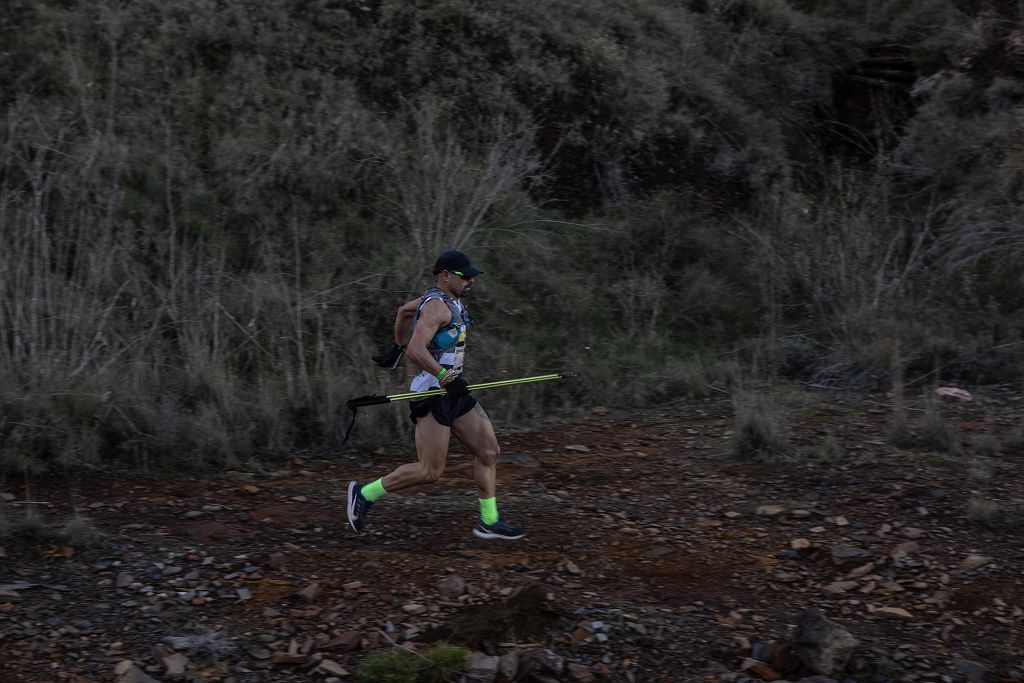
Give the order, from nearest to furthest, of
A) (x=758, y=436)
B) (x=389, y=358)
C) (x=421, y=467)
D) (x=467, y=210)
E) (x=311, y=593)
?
(x=311, y=593), (x=421, y=467), (x=389, y=358), (x=758, y=436), (x=467, y=210)

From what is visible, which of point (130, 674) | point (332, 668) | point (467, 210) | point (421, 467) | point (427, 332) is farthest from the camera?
point (467, 210)

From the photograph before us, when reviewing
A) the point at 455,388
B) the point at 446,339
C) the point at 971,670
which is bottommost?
the point at 971,670

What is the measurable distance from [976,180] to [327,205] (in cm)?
724

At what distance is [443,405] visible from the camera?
546cm

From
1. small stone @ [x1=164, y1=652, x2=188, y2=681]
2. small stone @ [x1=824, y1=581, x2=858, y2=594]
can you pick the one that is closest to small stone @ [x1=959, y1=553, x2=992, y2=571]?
small stone @ [x1=824, y1=581, x2=858, y2=594]

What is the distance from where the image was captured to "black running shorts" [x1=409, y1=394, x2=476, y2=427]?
546 centimetres

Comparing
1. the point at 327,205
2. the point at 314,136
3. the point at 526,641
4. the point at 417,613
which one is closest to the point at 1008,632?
the point at 526,641

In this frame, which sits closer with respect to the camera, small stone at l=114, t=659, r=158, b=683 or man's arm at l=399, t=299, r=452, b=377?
small stone at l=114, t=659, r=158, b=683

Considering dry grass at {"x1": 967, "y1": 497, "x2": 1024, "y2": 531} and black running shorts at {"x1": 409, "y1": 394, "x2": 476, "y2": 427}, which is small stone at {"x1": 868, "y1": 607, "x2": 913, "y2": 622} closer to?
dry grass at {"x1": 967, "y1": 497, "x2": 1024, "y2": 531}

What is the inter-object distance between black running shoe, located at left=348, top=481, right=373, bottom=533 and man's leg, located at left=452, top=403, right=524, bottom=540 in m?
0.65

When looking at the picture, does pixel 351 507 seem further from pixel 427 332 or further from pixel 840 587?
pixel 840 587

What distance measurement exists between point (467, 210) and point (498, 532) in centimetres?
428

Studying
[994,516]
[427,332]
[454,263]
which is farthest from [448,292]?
[994,516]

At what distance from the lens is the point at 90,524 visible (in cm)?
551
